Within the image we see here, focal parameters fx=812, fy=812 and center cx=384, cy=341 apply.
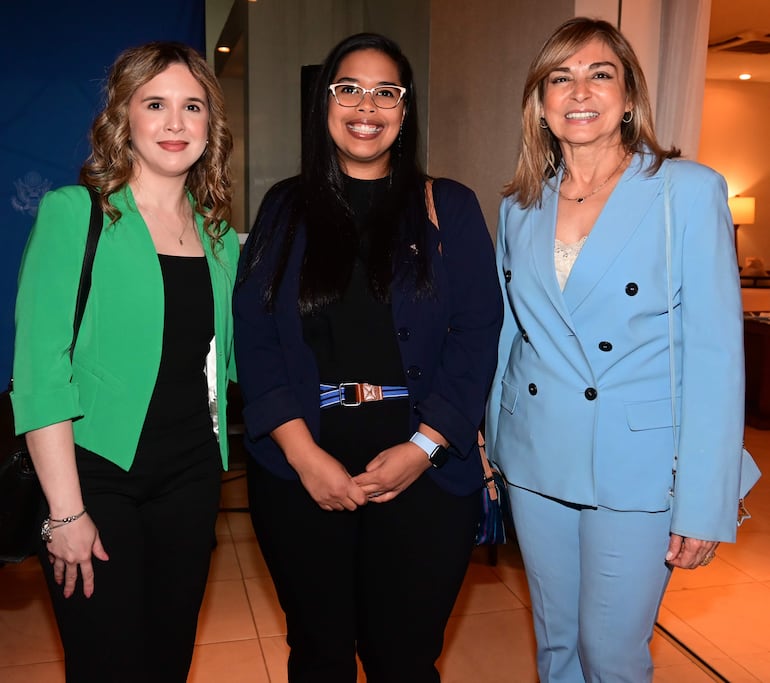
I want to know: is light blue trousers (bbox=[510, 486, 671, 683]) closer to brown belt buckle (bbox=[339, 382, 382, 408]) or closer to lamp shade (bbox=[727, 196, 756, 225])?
brown belt buckle (bbox=[339, 382, 382, 408])

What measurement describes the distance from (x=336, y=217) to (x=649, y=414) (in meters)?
0.86

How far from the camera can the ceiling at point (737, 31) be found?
25.4 ft

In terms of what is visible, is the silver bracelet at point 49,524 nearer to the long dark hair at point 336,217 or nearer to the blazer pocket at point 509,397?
the long dark hair at point 336,217

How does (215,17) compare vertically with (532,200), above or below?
above

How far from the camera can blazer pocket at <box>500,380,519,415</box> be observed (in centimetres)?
204

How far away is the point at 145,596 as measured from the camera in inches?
73.1

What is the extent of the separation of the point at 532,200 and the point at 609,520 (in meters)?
0.81

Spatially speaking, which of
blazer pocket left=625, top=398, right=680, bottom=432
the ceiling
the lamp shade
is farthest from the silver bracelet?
the lamp shade

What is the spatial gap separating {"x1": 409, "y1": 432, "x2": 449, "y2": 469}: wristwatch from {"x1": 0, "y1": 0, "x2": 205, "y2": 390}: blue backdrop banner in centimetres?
337

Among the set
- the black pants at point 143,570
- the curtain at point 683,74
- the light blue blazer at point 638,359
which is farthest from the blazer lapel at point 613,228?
the curtain at point 683,74

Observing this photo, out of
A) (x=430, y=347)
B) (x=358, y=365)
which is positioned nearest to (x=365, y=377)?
(x=358, y=365)

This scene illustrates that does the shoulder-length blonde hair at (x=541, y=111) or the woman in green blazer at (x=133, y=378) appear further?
the shoulder-length blonde hair at (x=541, y=111)

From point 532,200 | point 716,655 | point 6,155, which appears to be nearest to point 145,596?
point 532,200

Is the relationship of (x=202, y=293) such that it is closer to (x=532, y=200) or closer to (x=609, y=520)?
(x=532, y=200)
